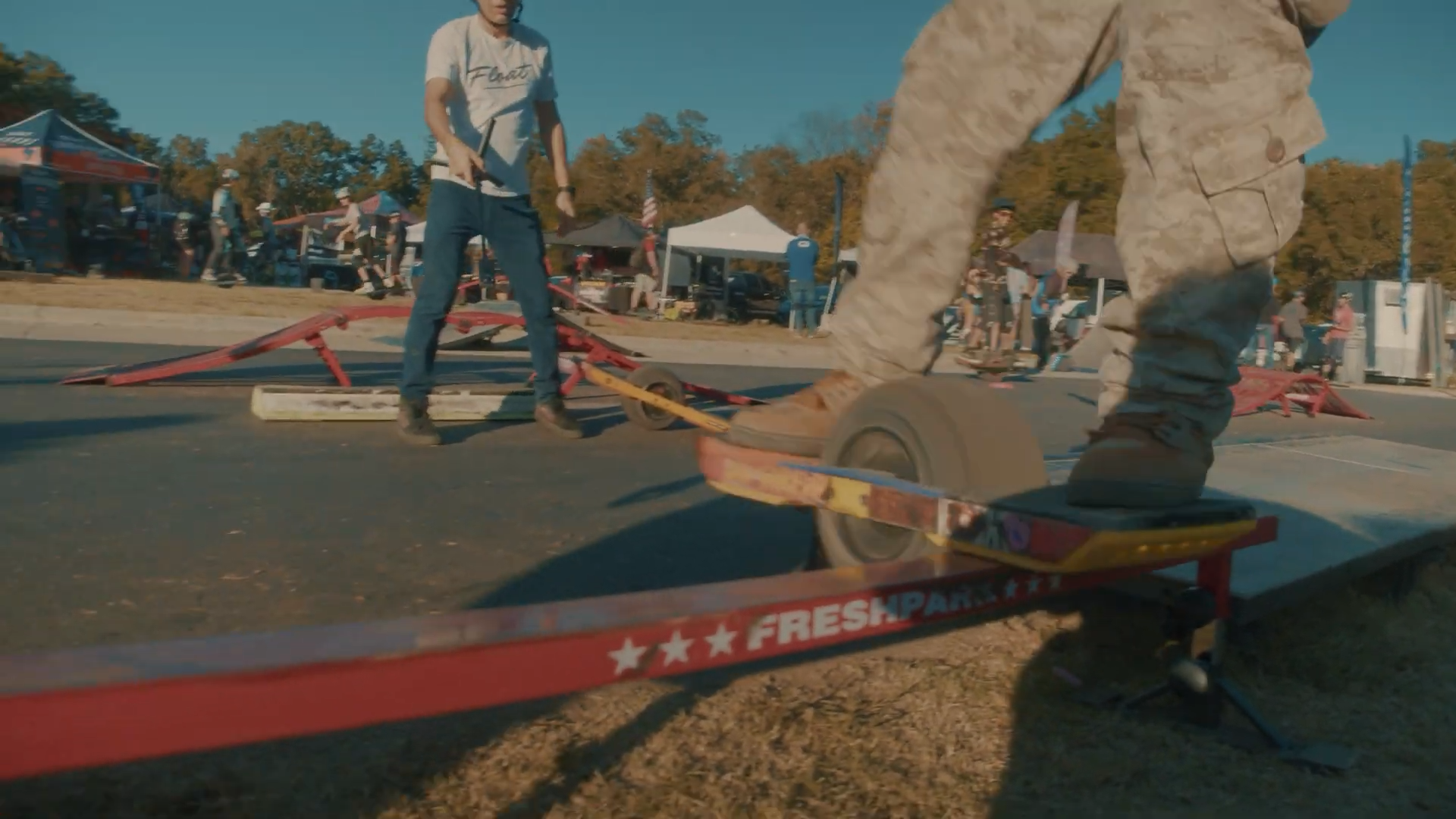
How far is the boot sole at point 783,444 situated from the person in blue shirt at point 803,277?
1678 centimetres

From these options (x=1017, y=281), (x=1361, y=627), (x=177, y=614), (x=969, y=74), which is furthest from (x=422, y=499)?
(x=1017, y=281)

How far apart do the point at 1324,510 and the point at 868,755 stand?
2070 millimetres

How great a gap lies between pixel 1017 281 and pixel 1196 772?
1433 cm

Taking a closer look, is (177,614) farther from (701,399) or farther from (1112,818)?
(701,399)

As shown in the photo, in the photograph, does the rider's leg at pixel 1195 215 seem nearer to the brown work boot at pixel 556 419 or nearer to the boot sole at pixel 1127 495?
the boot sole at pixel 1127 495

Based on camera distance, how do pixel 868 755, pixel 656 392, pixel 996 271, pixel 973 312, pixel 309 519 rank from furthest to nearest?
pixel 973 312, pixel 996 271, pixel 656 392, pixel 309 519, pixel 868 755

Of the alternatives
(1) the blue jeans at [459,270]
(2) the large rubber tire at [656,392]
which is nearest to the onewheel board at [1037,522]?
(1) the blue jeans at [459,270]

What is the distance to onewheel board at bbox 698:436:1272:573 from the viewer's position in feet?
5.92

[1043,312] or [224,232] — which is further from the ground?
[224,232]

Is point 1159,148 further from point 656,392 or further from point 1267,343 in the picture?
point 1267,343

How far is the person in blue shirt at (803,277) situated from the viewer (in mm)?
19500

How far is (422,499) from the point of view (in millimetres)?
3514

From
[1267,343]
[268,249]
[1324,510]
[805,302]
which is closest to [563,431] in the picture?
[1324,510]

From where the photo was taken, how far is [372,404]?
16.3 ft
